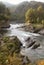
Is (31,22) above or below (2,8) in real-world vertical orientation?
below

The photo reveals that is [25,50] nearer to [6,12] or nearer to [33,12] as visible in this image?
[33,12]

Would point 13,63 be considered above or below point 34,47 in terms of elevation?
above

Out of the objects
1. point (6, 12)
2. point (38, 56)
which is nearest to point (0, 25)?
point (6, 12)

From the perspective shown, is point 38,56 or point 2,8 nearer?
point 38,56

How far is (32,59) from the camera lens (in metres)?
29.4

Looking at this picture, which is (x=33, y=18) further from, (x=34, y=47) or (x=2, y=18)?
(x=34, y=47)

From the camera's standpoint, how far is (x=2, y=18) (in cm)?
8325

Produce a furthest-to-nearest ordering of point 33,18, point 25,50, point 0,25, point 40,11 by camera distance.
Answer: point 40,11 → point 33,18 → point 0,25 → point 25,50

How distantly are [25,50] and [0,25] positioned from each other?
43471mm

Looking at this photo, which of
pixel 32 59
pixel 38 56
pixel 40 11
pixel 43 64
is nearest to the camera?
pixel 43 64

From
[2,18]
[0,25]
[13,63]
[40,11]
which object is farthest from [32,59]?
[40,11]

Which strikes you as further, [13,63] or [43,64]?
[43,64]

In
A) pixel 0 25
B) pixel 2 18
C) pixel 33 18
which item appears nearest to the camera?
pixel 0 25

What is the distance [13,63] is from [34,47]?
1683 cm
